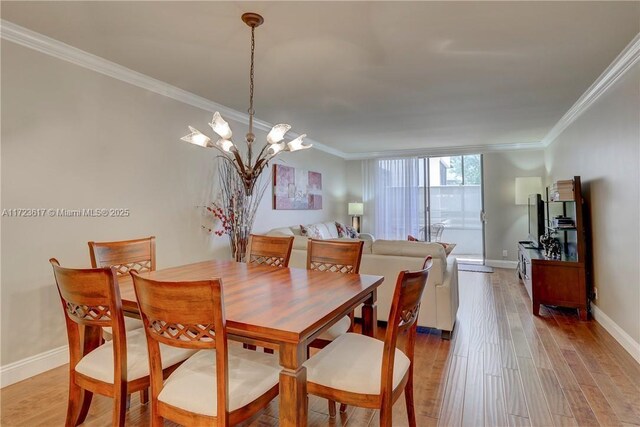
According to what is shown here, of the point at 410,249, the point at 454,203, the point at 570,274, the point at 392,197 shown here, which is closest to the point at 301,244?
the point at 410,249

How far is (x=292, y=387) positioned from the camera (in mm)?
1259

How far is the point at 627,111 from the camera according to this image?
111 inches

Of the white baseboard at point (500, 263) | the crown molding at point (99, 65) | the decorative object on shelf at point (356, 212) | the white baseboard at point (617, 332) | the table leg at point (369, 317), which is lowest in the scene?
the white baseboard at point (617, 332)

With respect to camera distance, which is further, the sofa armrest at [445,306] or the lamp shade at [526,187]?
the lamp shade at [526,187]

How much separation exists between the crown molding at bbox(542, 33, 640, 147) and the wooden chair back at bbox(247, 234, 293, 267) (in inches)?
118

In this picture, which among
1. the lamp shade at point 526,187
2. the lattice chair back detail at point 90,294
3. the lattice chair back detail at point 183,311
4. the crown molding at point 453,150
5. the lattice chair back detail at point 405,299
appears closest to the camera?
the lattice chair back detail at point 183,311

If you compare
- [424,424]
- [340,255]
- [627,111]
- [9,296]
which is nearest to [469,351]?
[424,424]

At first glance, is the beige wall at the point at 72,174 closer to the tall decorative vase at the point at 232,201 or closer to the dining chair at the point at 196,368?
the tall decorative vase at the point at 232,201

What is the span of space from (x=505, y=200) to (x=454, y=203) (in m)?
1.12

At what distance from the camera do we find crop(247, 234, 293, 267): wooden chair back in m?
2.61

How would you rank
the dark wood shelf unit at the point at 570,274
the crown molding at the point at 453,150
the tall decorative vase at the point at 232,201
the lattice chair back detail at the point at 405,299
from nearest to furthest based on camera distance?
1. the lattice chair back detail at the point at 405,299
2. the dark wood shelf unit at the point at 570,274
3. the tall decorative vase at the point at 232,201
4. the crown molding at the point at 453,150

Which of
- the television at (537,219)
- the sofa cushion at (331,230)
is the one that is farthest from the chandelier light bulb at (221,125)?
the television at (537,219)

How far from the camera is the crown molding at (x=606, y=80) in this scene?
2.61 m

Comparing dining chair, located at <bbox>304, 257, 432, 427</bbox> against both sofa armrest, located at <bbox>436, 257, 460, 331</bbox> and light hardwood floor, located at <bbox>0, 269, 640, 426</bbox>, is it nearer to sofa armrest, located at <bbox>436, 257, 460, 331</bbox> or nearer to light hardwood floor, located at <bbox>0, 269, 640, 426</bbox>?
light hardwood floor, located at <bbox>0, 269, 640, 426</bbox>
